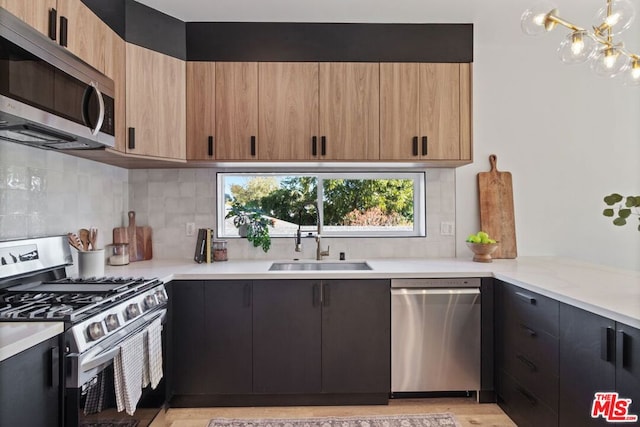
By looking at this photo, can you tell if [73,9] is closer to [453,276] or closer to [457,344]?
[453,276]

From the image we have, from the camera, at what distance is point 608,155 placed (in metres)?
3.03

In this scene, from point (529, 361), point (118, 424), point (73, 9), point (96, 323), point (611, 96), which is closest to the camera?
point (96, 323)

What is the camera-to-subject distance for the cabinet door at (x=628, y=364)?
136cm

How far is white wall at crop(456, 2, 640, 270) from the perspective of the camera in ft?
9.91

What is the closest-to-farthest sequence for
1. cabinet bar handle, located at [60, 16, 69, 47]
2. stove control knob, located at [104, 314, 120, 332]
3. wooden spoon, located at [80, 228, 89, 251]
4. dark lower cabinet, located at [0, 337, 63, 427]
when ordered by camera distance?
dark lower cabinet, located at [0, 337, 63, 427] → stove control knob, located at [104, 314, 120, 332] → cabinet bar handle, located at [60, 16, 69, 47] → wooden spoon, located at [80, 228, 89, 251]

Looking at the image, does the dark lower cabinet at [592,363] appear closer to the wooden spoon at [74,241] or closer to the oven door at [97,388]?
the oven door at [97,388]

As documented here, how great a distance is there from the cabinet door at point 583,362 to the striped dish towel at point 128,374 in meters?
1.86

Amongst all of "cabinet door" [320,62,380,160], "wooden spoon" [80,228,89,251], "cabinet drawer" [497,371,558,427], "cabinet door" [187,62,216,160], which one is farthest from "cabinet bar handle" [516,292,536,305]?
"wooden spoon" [80,228,89,251]

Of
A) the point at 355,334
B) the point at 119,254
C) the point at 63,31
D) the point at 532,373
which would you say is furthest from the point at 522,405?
the point at 63,31

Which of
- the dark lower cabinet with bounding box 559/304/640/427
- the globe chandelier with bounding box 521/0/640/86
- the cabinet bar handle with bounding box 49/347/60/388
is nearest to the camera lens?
the cabinet bar handle with bounding box 49/347/60/388

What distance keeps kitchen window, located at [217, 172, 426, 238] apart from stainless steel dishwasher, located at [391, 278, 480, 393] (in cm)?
74

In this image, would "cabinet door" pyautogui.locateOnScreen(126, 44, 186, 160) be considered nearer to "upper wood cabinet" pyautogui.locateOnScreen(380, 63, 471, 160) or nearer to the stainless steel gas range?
the stainless steel gas range

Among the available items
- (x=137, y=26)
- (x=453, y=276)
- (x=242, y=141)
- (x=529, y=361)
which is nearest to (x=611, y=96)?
(x=453, y=276)

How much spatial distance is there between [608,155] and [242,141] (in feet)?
9.22
